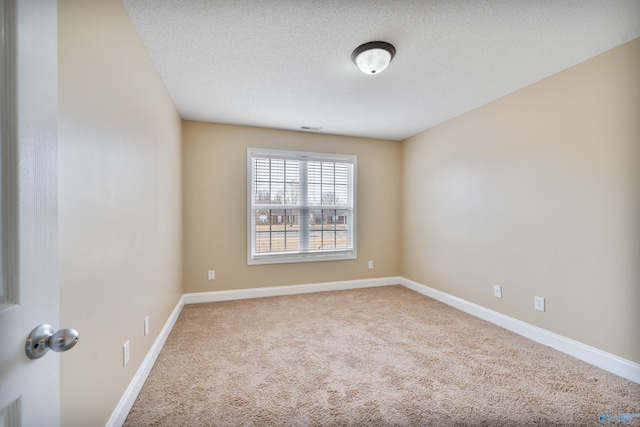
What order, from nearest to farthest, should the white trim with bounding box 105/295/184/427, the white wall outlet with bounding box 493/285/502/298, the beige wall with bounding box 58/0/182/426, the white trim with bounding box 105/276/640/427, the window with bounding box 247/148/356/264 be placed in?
the beige wall with bounding box 58/0/182/426
the white trim with bounding box 105/295/184/427
the white trim with bounding box 105/276/640/427
the white wall outlet with bounding box 493/285/502/298
the window with bounding box 247/148/356/264

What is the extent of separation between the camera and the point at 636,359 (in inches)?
76.1

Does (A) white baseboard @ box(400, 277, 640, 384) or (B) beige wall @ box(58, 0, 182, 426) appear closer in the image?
(B) beige wall @ box(58, 0, 182, 426)

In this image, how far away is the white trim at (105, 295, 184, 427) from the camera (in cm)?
148

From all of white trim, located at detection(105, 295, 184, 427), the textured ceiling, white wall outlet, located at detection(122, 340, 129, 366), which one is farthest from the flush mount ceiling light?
white trim, located at detection(105, 295, 184, 427)

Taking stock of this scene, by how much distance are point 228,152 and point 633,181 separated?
3933 mm

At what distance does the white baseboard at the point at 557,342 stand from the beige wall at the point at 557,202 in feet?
0.19

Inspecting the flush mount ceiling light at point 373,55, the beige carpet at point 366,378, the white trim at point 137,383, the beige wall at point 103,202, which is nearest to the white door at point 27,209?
the beige wall at point 103,202

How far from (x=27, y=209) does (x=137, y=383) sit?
1737 millimetres

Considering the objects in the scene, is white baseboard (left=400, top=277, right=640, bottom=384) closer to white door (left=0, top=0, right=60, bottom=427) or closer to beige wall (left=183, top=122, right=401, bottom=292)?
beige wall (left=183, top=122, right=401, bottom=292)

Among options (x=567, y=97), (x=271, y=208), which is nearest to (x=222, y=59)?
(x=271, y=208)

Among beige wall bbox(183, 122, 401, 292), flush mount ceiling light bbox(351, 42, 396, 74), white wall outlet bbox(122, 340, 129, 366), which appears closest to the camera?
white wall outlet bbox(122, 340, 129, 366)

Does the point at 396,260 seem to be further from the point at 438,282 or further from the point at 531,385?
the point at 531,385

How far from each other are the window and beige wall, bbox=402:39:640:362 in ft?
4.71

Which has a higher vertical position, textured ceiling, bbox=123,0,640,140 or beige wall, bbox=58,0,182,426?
textured ceiling, bbox=123,0,640,140
